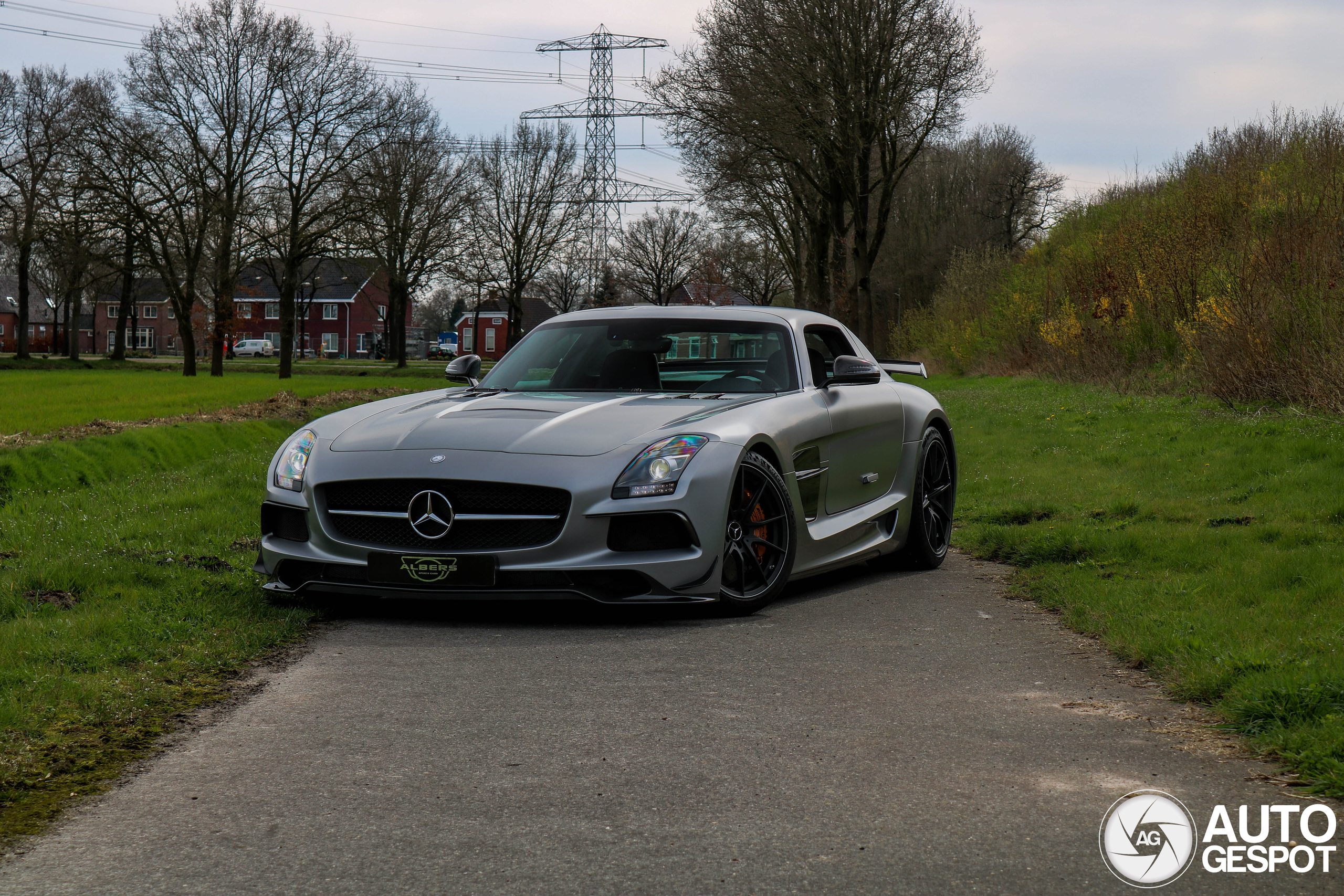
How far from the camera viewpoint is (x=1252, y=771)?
147 inches

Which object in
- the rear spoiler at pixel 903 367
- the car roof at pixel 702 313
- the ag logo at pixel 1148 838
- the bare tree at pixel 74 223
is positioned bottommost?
the ag logo at pixel 1148 838

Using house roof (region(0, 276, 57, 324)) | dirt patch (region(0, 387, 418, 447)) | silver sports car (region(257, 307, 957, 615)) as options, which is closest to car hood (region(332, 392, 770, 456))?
silver sports car (region(257, 307, 957, 615))

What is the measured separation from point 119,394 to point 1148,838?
26.8 metres

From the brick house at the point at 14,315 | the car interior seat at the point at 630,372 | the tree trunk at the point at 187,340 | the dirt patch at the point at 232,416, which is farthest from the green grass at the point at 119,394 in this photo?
the brick house at the point at 14,315

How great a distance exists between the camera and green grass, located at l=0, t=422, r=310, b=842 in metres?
3.90

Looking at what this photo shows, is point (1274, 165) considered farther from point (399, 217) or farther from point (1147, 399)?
point (399, 217)

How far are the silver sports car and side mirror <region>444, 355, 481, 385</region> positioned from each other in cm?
23

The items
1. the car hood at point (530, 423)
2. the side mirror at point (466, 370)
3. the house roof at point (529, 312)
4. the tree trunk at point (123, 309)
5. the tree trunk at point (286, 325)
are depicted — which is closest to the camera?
the car hood at point (530, 423)

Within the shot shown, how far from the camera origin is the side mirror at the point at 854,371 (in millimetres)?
7262

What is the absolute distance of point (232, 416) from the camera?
1991cm

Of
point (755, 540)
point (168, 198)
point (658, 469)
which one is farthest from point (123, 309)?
point (658, 469)

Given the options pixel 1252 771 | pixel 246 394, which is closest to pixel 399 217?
pixel 246 394

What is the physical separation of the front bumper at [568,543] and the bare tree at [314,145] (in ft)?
118

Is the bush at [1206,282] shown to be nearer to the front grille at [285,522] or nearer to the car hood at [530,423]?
the car hood at [530,423]
